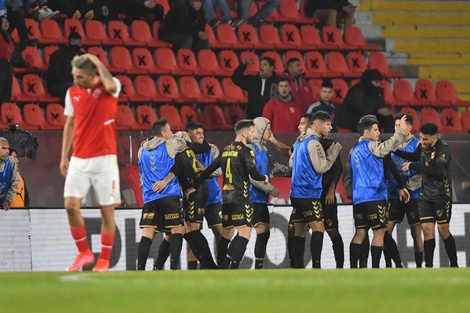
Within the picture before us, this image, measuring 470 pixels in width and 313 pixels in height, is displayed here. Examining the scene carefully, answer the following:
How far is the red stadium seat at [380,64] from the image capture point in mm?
22234

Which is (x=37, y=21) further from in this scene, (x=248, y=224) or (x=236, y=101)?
(x=248, y=224)

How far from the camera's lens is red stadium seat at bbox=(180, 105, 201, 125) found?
63.5ft

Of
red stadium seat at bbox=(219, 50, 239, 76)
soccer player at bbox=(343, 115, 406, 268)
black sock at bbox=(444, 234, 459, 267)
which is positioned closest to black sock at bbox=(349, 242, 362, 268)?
soccer player at bbox=(343, 115, 406, 268)

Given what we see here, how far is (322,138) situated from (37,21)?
Result: 763 cm

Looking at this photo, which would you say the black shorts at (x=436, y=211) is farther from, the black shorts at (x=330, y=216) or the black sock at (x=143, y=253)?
the black sock at (x=143, y=253)

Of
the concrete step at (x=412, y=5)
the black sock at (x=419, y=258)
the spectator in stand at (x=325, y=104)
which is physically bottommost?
the black sock at (x=419, y=258)

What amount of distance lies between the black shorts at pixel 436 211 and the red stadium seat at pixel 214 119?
17.7 feet

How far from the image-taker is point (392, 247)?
1502 cm

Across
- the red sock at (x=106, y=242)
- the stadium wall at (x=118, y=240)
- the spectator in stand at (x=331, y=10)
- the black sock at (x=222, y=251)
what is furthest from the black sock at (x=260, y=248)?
the spectator in stand at (x=331, y=10)

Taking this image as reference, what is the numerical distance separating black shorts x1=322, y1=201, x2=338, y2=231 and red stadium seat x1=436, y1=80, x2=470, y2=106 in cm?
797

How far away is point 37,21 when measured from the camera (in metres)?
20.3

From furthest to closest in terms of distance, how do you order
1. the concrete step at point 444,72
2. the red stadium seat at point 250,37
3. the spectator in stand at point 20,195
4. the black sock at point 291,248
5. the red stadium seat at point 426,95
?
the concrete step at point 444,72, the red stadium seat at point 426,95, the red stadium seat at point 250,37, the spectator in stand at point 20,195, the black sock at point 291,248

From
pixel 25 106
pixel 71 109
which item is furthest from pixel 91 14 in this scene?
pixel 71 109

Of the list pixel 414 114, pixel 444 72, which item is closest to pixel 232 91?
pixel 414 114
